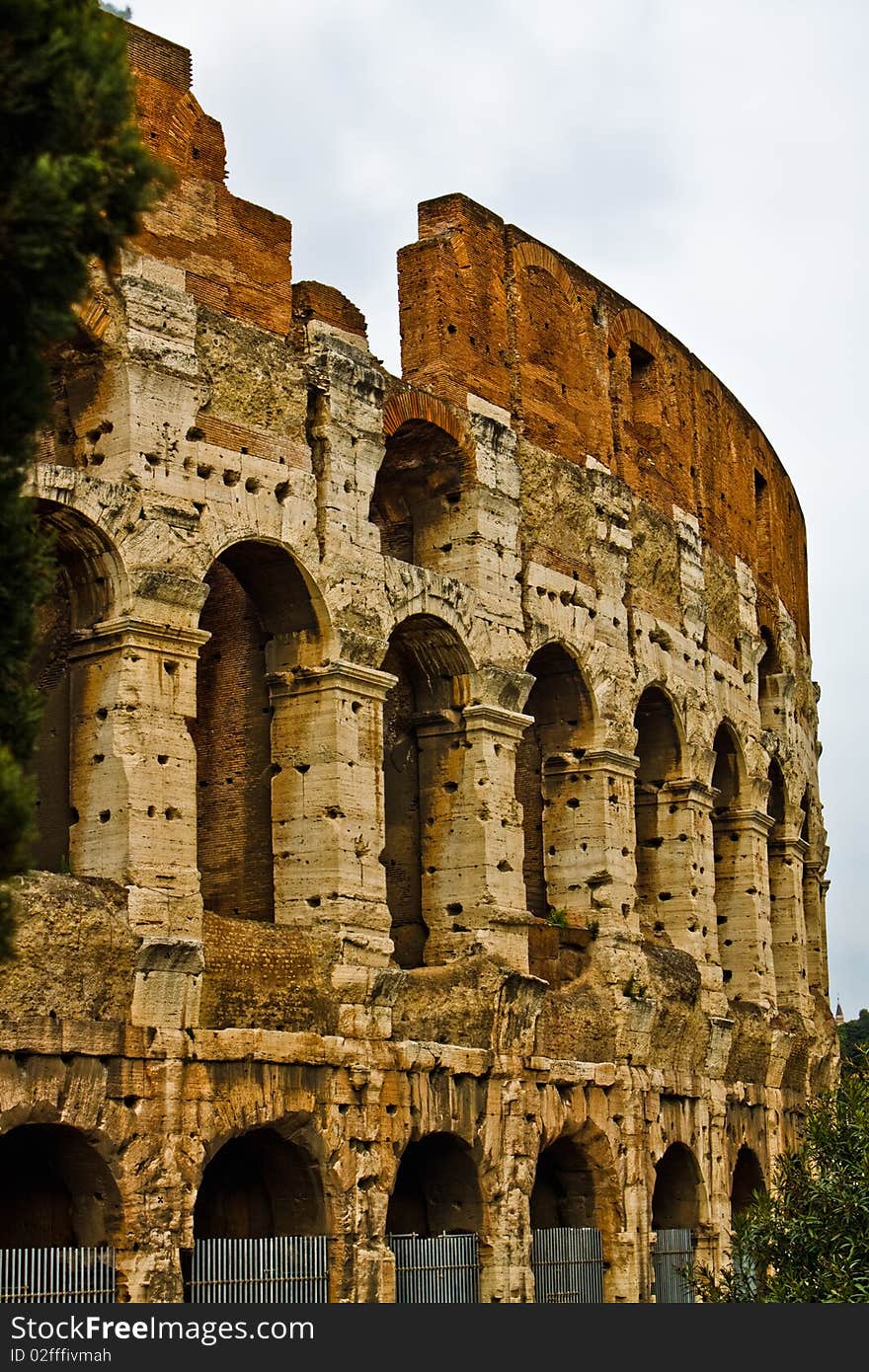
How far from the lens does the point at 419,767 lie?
19828 mm

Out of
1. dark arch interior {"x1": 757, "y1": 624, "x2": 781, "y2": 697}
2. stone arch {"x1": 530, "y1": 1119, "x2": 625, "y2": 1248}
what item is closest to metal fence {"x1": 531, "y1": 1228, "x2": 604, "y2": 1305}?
stone arch {"x1": 530, "y1": 1119, "x2": 625, "y2": 1248}

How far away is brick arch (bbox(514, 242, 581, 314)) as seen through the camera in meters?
21.7

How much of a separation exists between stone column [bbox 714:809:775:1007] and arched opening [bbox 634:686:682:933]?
2138 mm

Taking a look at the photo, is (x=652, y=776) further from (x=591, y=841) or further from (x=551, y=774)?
(x=591, y=841)

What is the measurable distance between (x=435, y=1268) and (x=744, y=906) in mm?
9035

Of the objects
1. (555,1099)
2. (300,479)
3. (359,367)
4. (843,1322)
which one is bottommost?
(843,1322)

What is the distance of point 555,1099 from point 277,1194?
364cm

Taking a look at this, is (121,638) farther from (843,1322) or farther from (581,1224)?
(581,1224)

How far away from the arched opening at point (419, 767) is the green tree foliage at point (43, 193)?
1095 cm

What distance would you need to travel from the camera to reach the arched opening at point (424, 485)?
2006 centimetres

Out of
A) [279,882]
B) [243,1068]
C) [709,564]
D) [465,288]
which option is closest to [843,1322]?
[243,1068]

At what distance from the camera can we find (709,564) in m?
25.8

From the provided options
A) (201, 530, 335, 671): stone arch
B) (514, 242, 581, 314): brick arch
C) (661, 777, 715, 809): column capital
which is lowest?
(661, 777, 715, 809): column capital

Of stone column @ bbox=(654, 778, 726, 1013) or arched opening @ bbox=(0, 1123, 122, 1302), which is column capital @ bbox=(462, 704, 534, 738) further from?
arched opening @ bbox=(0, 1123, 122, 1302)
